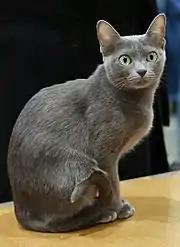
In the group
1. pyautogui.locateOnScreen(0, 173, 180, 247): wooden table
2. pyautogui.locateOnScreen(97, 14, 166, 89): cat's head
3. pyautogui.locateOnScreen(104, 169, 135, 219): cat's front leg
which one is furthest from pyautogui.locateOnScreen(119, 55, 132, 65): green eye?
pyautogui.locateOnScreen(0, 173, 180, 247): wooden table

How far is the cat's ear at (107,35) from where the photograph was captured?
1007 mm

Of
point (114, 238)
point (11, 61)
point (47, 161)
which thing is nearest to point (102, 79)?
point (47, 161)

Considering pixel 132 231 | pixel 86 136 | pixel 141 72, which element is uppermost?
pixel 141 72

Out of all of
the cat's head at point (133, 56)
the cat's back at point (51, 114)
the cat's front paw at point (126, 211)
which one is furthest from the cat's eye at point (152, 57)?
the cat's front paw at point (126, 211)

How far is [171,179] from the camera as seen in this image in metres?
1.28

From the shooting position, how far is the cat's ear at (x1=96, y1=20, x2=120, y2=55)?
3.30 ft

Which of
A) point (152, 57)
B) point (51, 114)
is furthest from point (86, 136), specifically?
point (152, 57)

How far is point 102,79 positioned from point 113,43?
2.8 inches

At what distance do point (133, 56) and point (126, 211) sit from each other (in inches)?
11.7

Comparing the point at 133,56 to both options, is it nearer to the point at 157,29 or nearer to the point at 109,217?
the point at 157,29

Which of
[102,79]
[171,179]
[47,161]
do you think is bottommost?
[171,179]

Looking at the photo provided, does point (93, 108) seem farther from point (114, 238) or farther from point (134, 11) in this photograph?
point (134, 11)

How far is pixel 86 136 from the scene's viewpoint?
3.36ft

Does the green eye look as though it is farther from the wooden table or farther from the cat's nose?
the wooden table
